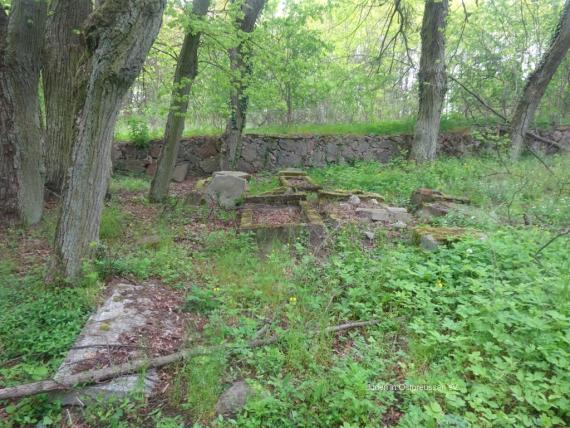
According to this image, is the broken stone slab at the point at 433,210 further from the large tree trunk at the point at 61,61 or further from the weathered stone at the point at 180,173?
the weathered stone at the point at 180,173

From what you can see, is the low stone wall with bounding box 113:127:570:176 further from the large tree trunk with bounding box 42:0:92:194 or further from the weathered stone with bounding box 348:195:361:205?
the weathered stone with bounding box 348:195:361:205

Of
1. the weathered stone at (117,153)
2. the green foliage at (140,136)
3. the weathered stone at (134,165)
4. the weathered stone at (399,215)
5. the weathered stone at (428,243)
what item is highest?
the green foliage at (140,136)

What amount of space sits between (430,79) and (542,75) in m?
2.83

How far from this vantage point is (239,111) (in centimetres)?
949

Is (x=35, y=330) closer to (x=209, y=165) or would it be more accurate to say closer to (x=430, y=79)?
(x=209, y=165)

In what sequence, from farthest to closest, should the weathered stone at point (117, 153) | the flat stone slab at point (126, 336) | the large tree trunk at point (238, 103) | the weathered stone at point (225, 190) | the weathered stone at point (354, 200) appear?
the weathered stone at point (117, 153) → the large tree trunk at point (238, 103) → the weathered stone at point (225, 190) → the weathered stone at point (354, 200) → the flat stone slab at point (126, 336)

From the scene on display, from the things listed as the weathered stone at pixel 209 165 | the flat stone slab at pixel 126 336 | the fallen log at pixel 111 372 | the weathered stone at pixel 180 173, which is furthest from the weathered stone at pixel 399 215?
the weathered stone at pixel 180 173

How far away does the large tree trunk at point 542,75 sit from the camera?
880 cm

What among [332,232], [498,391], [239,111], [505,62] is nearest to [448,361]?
[498,391]

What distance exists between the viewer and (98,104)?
3.42 meters

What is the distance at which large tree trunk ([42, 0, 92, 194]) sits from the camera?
5.86 m

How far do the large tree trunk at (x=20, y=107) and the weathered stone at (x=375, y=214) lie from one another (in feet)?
16.1

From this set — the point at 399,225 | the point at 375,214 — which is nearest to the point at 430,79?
the point at 375,214

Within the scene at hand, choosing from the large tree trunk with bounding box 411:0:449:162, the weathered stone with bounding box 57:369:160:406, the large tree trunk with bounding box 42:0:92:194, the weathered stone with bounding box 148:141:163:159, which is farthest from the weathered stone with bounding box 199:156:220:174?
the weathered stone with bounding box 57:369:160:406
